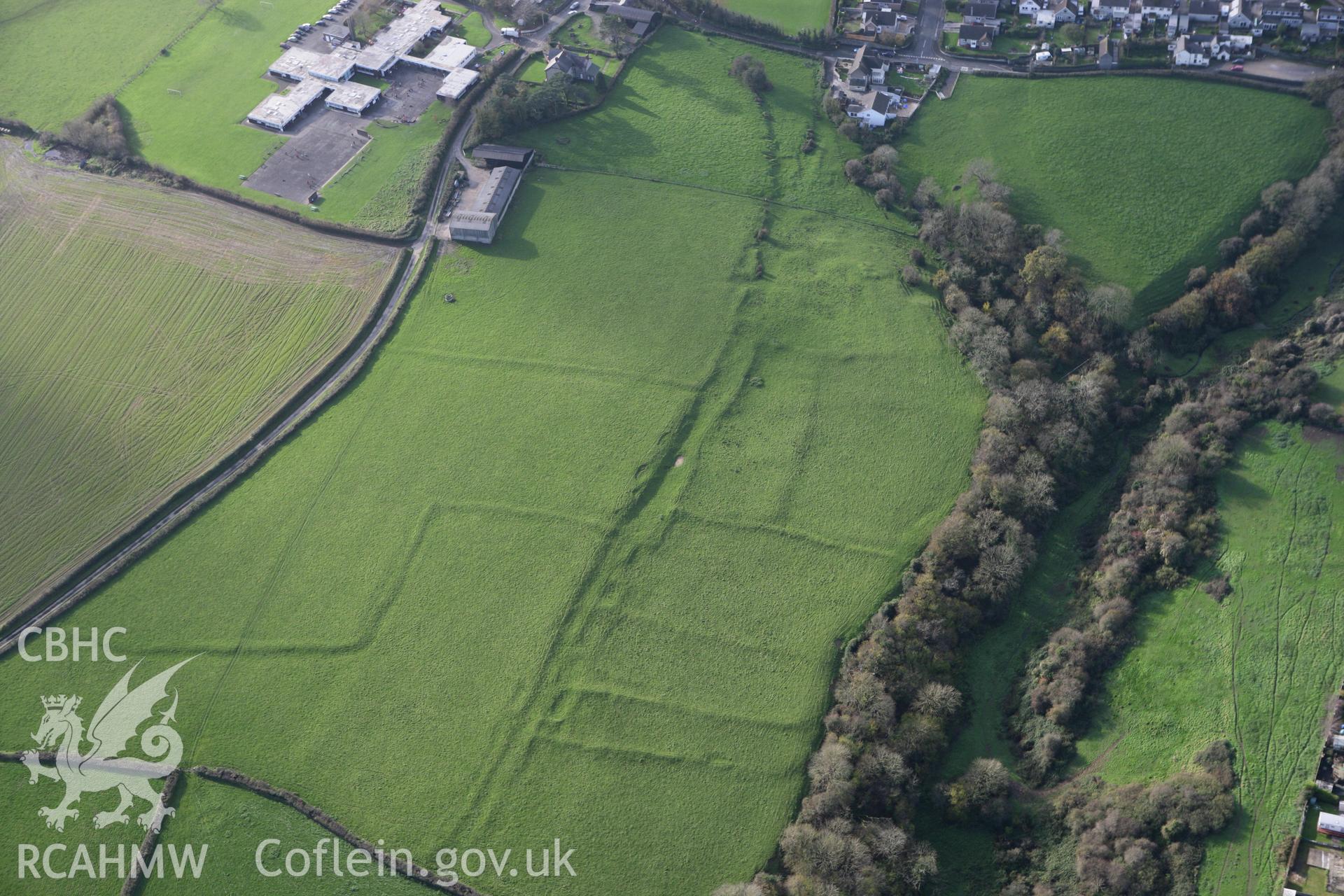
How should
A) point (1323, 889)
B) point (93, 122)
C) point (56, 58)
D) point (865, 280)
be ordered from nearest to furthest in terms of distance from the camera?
1. point (1323, 889)
2. point (865, 280)
3. point (93, 122)
4. point (56, 58)

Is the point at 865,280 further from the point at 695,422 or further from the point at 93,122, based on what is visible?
the point at 93,122

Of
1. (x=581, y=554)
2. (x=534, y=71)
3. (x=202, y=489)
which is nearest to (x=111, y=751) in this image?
(x=202, y=489)

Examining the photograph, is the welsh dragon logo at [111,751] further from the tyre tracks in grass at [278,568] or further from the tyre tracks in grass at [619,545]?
the tyre tracks in grass at [619,545]

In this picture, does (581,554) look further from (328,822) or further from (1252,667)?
(1252,667)

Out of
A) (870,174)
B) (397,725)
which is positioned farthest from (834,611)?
(870,174)

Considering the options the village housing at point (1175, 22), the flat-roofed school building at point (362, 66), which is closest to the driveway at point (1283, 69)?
the village housing at point (1175, 22)

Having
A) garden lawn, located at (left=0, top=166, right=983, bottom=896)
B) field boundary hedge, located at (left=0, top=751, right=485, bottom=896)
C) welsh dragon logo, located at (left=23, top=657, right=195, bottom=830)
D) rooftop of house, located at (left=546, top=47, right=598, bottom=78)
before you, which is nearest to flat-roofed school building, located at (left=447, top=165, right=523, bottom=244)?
garden lawn, located at (left=0, top=166, right=983, bottom=896)
